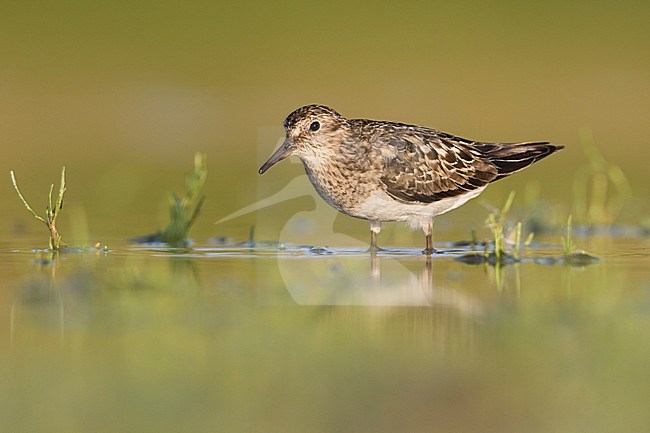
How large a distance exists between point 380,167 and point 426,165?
0.55 m

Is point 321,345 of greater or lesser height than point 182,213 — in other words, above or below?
below

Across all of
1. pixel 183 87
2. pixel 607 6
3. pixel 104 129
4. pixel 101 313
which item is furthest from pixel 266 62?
pixel 101 313

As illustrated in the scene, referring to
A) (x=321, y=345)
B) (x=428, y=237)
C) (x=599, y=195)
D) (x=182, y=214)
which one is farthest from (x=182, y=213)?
(x=599, y=195)

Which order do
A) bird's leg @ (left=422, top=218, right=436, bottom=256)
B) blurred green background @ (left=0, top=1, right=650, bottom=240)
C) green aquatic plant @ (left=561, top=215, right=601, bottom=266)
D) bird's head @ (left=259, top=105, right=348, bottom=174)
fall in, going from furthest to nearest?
1. blurred green background @ (left=0, top=1, right=650, bottom=240)
2. bird's head @ (left=259, top=105, right=348, bottom=174)
3. bird's leg @ (left=422, top=218, right=436, bottom=256)
4. green aquatic plant @ (left=561, top=215, right=601, bottom=266)

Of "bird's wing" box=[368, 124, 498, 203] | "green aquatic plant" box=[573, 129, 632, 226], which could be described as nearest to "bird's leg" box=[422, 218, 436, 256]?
"bird's wing" box=[368, 124, 498, 203]

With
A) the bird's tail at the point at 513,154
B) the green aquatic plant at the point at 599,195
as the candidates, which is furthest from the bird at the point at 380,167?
the green aquatic plant at the point at 599,195

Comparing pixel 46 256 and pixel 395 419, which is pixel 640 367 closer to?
pixel 395 419

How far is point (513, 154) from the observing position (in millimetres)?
12898

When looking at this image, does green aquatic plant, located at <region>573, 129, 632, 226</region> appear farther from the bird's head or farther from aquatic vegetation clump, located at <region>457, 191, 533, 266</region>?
the bird's head

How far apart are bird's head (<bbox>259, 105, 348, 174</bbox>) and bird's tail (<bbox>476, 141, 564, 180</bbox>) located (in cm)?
169

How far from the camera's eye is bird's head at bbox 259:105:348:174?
1193 cm

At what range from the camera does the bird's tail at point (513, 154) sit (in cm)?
1282

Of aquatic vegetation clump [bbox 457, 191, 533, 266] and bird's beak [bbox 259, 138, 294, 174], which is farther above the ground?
bird's beak [bbox 259, 138, 294, 174]

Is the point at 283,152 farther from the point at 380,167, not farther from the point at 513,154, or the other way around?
the point at 513,154
